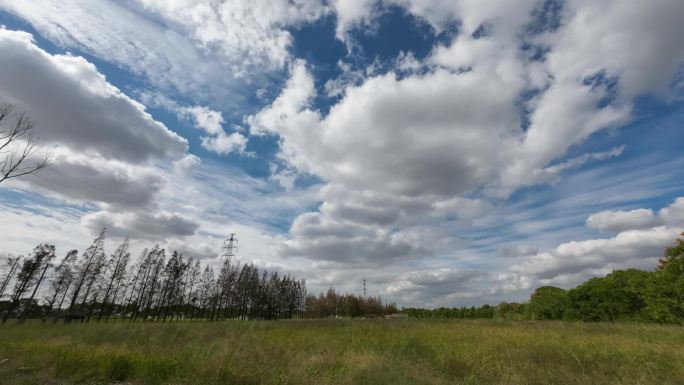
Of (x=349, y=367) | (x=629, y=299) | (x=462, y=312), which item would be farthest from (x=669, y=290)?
(x=462, y=312)

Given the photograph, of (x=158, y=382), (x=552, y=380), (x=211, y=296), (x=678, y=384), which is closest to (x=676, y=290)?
(x=678, y=384)

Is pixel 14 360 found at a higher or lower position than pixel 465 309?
lower

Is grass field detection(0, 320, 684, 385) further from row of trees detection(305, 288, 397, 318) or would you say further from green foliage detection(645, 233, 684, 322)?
row of trees detection(305, 288, 397, 318)

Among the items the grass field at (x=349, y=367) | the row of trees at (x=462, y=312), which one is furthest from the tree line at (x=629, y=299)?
the row of trees at (x=462, y=312)

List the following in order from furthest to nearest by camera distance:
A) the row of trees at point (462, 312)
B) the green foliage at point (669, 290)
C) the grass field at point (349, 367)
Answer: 1. the row of trees at point (462, 312)
2. the green foliage at point (669, 290)
3. the grass field at point (349, 367)

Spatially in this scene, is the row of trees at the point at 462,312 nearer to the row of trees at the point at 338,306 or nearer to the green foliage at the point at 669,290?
the row of trees at the point at 338,306

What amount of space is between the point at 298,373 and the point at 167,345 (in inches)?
334

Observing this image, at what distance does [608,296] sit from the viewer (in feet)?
123

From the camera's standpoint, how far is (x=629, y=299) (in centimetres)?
3631

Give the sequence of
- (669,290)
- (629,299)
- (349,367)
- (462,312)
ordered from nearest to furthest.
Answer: (349,367) < (669,290) < (629,299) < (462,312)

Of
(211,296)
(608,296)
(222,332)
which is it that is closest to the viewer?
(222,332)

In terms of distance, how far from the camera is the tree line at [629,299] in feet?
94.0

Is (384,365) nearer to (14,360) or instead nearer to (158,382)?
(158,382)

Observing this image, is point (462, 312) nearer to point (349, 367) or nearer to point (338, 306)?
point (338, 306)
